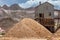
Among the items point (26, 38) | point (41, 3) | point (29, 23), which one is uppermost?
point (41, 3)

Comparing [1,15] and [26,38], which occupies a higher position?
[1,15]

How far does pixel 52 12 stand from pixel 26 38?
76.4 inches

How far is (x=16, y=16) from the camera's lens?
8.24 m

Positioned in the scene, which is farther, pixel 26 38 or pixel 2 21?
pixel 2 21

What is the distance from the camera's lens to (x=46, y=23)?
317 inches

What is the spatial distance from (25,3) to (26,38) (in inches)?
83.6

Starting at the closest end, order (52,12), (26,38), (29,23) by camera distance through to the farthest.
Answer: (26,38), (29,23), (52,12)

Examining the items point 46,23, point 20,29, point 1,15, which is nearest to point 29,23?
point 20,29

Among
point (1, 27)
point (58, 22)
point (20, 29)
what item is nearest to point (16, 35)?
point (20, 29)

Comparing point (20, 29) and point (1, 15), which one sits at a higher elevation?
point (1, 15)

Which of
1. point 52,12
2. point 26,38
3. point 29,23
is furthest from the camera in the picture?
point 52,12

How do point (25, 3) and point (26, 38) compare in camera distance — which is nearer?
point (26, 38)

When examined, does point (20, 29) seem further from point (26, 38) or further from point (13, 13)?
point (13, 13)

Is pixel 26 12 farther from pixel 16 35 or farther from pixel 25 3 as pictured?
pixel 16 35
